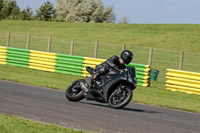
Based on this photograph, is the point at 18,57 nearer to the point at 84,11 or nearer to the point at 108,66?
the point at 108,66

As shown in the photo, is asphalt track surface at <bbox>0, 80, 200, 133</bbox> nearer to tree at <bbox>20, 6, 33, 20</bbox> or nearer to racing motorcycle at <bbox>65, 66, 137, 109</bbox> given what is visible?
racing motorcycle at <bbox>65, 66, 137, 109</bbox>

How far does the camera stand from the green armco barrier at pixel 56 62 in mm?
18516

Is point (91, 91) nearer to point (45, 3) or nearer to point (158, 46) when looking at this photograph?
point (158, 46)

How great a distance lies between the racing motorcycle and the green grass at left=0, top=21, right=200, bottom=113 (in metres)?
3.01

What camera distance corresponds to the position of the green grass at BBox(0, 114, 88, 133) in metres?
6.69

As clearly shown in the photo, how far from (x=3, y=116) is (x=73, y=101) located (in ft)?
11.7

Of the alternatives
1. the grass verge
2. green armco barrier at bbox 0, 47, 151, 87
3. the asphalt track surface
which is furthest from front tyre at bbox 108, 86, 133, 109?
green armco barrier at bbox 0, 47, 151, 87

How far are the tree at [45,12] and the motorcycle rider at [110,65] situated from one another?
66.6m

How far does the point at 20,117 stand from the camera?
7.98 metres

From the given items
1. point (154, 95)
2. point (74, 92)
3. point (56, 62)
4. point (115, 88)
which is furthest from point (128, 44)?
point (115, 88)

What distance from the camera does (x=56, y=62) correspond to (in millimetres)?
21297

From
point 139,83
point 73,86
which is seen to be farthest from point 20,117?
point 139,83

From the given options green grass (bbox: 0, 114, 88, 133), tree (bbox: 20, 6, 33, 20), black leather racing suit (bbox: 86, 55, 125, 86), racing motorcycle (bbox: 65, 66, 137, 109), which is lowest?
green grass (bbox: 0, 114, 88, 133)

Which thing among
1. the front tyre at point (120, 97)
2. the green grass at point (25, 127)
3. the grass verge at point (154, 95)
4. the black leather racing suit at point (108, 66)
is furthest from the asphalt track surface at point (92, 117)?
the grass verge at point (154, 95)
